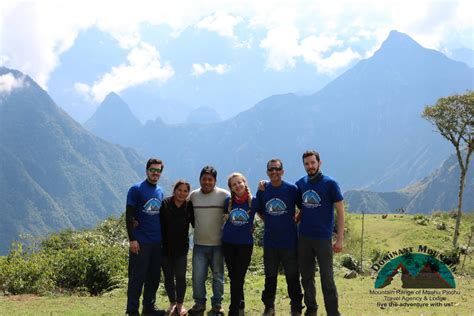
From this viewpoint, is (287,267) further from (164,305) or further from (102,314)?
(102,314)

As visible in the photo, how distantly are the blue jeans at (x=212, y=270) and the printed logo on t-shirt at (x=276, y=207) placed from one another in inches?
46.6

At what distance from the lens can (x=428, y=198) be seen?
626ft

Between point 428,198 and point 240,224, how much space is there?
659 feet

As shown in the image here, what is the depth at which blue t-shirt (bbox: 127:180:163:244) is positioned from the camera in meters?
7.65

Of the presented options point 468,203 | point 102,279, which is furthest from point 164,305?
point 468,203

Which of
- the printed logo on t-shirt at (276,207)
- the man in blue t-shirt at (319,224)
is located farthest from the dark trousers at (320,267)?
the printed logo on t-shirt at (276,207)

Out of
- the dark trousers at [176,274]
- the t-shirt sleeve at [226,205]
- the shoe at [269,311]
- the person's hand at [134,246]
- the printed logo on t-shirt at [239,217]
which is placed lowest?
the shoe at [269,311]

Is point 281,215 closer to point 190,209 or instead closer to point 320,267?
point 320,267

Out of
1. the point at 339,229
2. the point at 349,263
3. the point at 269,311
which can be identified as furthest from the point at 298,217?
the point at 349,263

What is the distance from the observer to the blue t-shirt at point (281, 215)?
7.41 metres

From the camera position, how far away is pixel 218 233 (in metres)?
7.75

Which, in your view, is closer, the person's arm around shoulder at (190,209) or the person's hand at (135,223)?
the person's hand at (135,223)

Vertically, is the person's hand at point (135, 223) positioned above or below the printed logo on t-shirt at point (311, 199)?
below

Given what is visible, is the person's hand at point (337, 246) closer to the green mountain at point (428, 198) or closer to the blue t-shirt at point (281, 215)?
the blue t-shirt at point (281, 215)
